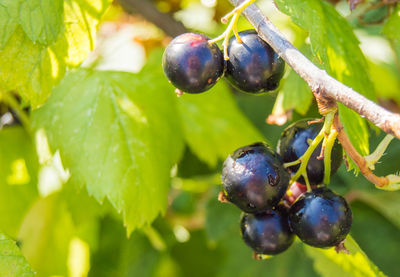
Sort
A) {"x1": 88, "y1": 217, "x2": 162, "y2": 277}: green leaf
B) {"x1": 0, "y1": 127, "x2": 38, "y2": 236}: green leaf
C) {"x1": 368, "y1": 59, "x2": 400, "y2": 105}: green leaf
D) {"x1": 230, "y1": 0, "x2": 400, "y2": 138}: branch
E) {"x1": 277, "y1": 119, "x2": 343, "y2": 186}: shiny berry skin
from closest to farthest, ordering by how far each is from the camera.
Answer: {"x1": 230, "y1": 0, "x2": 400, "y2": 138}: branch, {"x1": 277, "y1": 119, "x2": 343, "y2": 186}: shiny berry skin, {"x1": 0, "y1": 127, "x2": 38, "y2": 236}: green leaf, {"x1": 88, "y1": 217, "x2": 162, "y2": 277}: green leaf, {"x1": 368, "y1": 59, "x2": 400, "y2": 105}: green leaf

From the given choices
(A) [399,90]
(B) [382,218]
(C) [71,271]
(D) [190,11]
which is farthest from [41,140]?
(A) [399,90]

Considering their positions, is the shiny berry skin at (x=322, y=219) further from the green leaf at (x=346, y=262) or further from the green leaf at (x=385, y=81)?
the green leaf at (x=385, y=81)

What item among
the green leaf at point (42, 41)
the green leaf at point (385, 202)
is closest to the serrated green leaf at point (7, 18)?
the green leaf at point (42, 41)

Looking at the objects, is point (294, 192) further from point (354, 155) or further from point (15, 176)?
point (15, 176)

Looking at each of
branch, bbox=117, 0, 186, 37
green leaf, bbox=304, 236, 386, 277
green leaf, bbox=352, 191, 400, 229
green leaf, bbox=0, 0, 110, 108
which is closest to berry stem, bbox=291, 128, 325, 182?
green leaf, bbox=304, 236, 386, 277

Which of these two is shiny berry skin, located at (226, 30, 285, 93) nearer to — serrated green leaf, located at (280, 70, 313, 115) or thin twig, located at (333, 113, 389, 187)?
thin twig, located at (333, 113, 389, 187)

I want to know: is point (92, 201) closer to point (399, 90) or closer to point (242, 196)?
point (242, 196)

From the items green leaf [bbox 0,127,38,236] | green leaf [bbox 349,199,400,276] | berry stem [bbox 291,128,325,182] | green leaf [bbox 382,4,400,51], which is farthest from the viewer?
green leaf [bbox 349,199,400,276]
